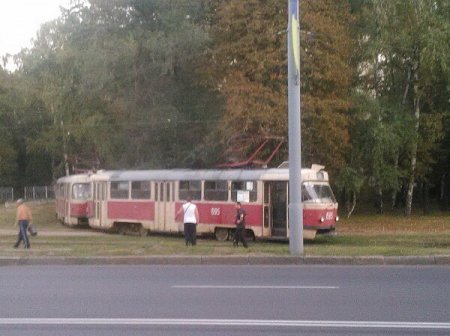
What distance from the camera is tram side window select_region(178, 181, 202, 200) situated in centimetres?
3269

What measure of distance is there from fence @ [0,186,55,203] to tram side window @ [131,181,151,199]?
31065mm

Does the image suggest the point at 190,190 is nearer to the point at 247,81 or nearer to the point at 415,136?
the point at 247,81

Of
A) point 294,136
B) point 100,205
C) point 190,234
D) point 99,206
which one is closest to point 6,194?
point 99,206

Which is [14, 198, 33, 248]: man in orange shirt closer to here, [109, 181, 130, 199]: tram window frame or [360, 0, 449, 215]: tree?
[109, 181, 130, 199]: tram window frame

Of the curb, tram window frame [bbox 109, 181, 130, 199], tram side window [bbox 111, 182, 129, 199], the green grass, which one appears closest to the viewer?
the curb

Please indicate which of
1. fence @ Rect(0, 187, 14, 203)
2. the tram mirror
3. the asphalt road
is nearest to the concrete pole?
the asphalt road

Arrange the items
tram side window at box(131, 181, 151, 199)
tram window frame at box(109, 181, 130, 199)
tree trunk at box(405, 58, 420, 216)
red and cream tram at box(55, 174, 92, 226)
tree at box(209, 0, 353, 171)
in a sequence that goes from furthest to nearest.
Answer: tree trunk at box(405, 58, 420, 216)
red and cream tram at box(55, 174, 92, 226)
tree at box(209, 0, 353, 171)
tram window frame at box(109, 181, 130, 199)
tram side window at box(131, 181, 151, 199)

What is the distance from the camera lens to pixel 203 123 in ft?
138

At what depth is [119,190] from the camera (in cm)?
3662

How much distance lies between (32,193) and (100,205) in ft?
101

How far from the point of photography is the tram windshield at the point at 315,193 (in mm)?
29969

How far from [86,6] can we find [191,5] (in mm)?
5617

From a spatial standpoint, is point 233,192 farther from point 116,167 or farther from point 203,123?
point 116,167

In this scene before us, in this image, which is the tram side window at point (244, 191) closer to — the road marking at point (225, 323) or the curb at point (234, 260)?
the curb at point (234, 260)
